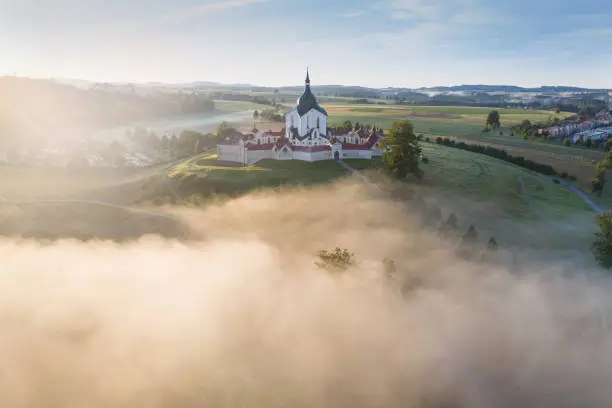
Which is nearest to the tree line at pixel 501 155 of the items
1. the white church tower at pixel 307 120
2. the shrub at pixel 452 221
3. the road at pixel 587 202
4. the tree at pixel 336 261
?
the road at pixel 587 202

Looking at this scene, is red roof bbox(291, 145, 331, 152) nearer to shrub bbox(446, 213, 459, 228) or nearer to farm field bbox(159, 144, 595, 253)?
farm field bbox(159, 144, 595, 253)

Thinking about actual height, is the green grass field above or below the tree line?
above

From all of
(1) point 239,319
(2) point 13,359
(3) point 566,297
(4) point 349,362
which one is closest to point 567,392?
(3) point 566,297

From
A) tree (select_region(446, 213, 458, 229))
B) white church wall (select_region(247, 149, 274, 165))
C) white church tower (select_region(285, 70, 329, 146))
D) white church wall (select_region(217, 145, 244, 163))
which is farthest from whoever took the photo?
white church tower (select_region(285, 70, 329, 146))

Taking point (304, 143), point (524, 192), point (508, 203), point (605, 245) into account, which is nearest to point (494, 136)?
point (524, 192)

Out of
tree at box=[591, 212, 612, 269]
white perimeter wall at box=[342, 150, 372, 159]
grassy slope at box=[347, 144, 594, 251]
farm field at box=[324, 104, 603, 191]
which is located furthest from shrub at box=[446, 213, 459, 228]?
farm field at box=[324, 104, 603, 191]

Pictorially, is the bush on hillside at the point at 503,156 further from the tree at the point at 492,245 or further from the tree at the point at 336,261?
the tree at the point at 336,261

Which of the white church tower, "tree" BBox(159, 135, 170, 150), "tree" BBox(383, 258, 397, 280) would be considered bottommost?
"tree" BBox(383, 258, 397, 280)
